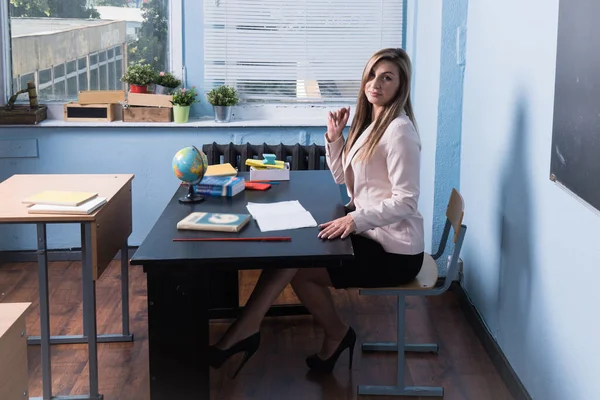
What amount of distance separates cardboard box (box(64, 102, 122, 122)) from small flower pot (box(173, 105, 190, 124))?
0.38 m

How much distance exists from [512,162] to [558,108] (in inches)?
25.2

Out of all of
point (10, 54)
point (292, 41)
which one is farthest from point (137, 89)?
point (292, 41)

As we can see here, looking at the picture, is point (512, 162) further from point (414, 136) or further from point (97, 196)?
point (97, 196)

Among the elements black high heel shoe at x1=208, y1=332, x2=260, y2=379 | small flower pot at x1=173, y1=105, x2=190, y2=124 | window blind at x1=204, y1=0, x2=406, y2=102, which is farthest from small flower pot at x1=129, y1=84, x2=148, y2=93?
black high heel shoe at x1=208, y1=332, x2=260, y2=379

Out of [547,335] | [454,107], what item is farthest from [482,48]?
[547,335]

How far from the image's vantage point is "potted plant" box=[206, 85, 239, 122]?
483 centimetres

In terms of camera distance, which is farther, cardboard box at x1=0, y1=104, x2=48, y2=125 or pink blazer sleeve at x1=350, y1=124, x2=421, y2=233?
cardboard box at x1=0, y1=104, x2=48, y2=125

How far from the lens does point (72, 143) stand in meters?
4.84

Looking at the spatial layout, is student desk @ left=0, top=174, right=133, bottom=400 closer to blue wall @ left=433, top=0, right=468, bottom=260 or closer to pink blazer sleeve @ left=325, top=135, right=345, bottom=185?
pink blazer sleeve @ left=325, top=135, right=345, bottom=185

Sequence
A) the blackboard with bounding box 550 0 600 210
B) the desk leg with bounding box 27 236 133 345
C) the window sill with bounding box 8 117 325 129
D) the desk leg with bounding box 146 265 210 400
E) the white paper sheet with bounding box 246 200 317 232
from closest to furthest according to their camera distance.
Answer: the blackboard with bounding box 550 0 600 210
the desk leg with bounding box 146 265 210 400
the white paper sheet with bounding box 246 200 317 232
the desk leg with bounding box 27 236 133 345
the window sill with bounding box 8 117 325 129

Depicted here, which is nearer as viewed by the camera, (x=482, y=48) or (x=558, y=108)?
(x=558, y=108)

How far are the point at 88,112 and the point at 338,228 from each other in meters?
2.50

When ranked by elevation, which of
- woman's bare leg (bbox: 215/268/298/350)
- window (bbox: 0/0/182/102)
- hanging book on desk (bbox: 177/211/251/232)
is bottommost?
woman's bare leg (bbox: 215/268/298/350)

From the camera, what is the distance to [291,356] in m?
3.58
